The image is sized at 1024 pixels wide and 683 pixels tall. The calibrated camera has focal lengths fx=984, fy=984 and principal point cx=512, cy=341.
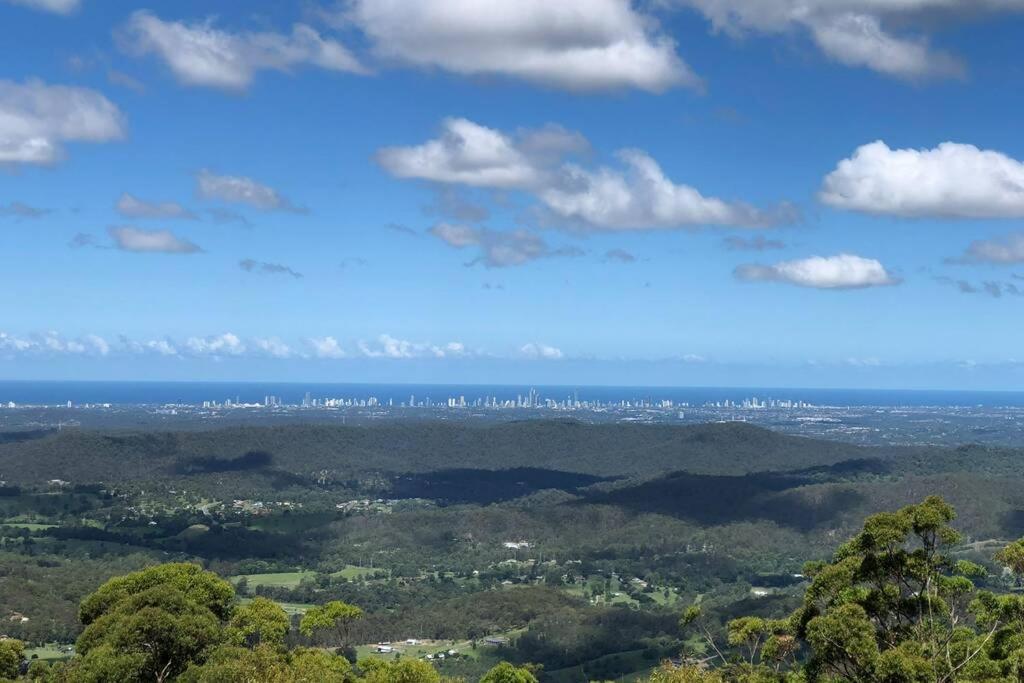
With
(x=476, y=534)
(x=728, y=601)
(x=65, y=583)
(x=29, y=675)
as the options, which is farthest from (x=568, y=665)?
(x=476, y=534)

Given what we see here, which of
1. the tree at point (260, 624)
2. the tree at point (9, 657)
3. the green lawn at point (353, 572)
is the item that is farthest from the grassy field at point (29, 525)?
the tree at point (9, 657)

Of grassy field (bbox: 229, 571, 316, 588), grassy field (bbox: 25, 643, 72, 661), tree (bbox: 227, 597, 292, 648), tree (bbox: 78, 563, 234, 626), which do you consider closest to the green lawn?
grassy field (bbox: 229, 571, 316, 588)

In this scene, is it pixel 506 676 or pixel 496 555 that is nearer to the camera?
pixel 506 676

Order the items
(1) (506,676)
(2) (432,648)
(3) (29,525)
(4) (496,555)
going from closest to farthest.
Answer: (1) (506,676), (2) (432,648), (4) (496,555), (3) (29,525)

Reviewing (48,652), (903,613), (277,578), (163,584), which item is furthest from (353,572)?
(903,613)

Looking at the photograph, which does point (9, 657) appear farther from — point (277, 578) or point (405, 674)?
point (277, 578)

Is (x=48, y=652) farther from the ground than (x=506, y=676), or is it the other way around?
(x=506, y=676)

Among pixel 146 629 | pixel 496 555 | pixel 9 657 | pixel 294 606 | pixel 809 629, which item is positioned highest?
pixel 809 629

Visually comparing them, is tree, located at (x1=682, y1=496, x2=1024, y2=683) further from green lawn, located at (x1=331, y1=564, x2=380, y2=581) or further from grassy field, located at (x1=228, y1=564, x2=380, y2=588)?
green lawn, located at (x1=331, y1=564, x2=380, y2=581)

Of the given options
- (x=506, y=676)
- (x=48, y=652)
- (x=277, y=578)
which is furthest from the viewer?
(x=277, y=578)

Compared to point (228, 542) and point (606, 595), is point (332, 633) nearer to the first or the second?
point (606, 595)

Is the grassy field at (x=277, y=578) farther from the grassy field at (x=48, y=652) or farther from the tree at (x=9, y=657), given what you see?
the tree at (x=9, y=657)
